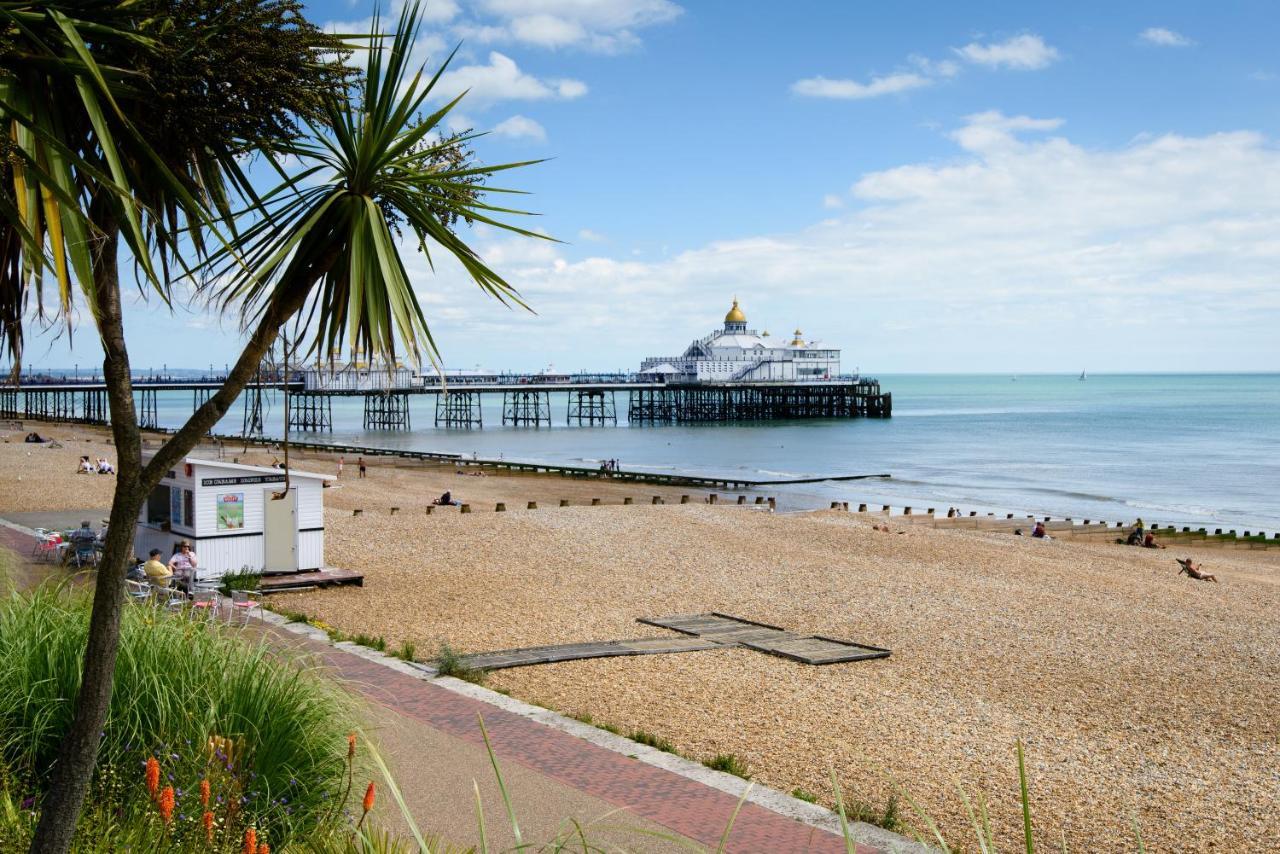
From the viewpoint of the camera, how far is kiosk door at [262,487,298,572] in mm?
14852

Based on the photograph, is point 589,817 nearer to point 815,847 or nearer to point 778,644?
point 815,847

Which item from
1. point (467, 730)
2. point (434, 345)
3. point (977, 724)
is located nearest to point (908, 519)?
point (977, 724)

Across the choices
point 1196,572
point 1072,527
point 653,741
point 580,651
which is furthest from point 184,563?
point 1072,527

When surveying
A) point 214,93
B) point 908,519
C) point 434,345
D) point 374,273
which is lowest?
point 908,519

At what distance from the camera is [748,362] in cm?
12431

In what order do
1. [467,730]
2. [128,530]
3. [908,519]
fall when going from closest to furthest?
[128,530] → [467,730] → [908,519]

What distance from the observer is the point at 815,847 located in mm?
5895

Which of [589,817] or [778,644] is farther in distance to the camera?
[778,644]

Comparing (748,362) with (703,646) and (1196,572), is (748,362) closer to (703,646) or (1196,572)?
(1196,572)

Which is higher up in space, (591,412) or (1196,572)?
(591,412)

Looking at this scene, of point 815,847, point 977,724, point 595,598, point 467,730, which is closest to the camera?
point 815,847

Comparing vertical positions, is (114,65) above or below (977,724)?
above

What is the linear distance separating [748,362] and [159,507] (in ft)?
365

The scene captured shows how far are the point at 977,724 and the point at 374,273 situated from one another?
24.8 feet
